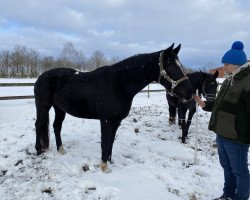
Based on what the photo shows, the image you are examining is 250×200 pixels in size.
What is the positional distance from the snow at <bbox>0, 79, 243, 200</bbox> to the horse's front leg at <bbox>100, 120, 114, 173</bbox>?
0.42ft

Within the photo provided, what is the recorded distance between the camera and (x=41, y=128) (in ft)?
18.2

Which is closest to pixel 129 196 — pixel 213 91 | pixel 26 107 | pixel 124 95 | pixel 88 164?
pixel 88 164

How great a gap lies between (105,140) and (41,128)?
152cm

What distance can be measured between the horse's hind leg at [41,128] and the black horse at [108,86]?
0.06 feet

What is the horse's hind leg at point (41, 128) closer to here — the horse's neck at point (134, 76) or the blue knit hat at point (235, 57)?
the horse's neck at point (134, 76)

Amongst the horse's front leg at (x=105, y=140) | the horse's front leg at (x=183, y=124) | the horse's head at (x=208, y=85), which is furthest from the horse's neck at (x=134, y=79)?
the horse's head at (x=208, y=85)

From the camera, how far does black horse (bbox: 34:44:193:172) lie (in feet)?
14.6

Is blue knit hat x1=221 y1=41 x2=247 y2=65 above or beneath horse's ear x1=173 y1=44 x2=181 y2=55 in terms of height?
beneath

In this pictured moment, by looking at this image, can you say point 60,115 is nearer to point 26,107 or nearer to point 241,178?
point 241,178

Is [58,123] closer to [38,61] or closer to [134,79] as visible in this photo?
[134,79]

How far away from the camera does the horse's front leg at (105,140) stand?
4.73m

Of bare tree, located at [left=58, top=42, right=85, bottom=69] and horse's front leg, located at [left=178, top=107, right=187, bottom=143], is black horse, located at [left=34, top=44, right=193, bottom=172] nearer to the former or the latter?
horse's front leg, located at [left=178, top=107, right=187, bottom=143]

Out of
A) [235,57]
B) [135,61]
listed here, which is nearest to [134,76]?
[135,61]

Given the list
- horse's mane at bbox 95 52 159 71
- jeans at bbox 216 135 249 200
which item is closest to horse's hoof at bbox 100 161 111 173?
horse's mane at bbox 95 52 159 71
